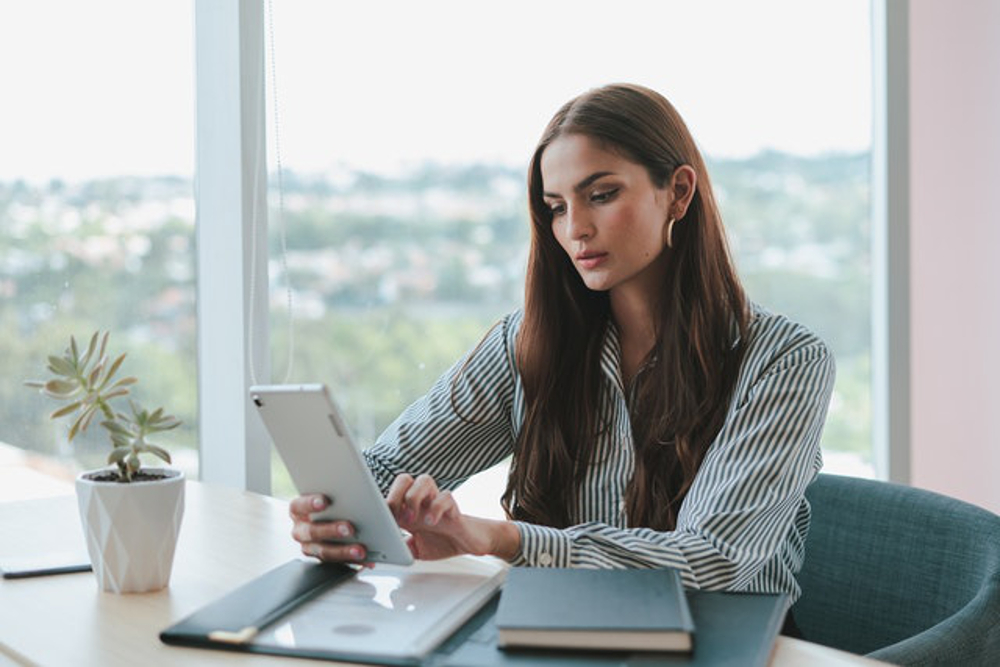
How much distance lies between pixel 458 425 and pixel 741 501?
55 centimetres

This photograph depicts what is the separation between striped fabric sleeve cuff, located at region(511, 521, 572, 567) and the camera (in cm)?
136

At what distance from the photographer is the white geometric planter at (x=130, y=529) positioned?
1.22m

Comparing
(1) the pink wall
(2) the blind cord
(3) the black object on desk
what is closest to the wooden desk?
(3) the black object on desk

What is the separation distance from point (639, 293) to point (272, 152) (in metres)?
0.76

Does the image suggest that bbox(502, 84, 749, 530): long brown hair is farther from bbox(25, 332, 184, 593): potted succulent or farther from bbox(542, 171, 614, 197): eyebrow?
bbox(25, 332, 184, 593): potted succulent

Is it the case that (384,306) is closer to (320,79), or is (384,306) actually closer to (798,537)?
(320,79)

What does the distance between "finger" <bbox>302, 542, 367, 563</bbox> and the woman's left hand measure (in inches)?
2.5

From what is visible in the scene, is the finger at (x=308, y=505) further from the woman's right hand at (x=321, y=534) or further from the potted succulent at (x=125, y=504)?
the potted succulent at (x=125, y=504)

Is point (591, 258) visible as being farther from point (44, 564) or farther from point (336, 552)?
point (44, 564)

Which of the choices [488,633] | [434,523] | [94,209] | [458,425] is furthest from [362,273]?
[488,633]

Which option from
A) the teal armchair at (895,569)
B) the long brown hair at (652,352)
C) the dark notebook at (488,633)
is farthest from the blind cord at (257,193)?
the teal armchair at (895,569)

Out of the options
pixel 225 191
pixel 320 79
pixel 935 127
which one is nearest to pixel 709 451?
pixel 225 191

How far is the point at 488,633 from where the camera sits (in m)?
1.06

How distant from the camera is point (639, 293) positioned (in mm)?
1766
